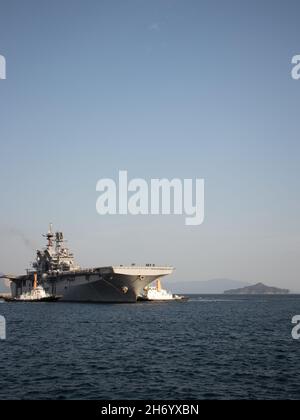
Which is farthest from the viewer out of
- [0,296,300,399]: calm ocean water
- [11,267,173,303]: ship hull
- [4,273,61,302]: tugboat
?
[4,273,61,302]: tugboat

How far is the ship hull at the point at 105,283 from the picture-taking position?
280ft

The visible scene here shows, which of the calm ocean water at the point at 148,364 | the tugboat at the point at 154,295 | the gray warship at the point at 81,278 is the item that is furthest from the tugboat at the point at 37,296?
the calm ocean water at the point at 148,364

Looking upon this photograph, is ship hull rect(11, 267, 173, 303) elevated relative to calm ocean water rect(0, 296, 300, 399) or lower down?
elevated

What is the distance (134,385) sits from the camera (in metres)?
23.7

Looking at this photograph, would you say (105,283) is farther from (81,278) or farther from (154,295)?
(154,295)

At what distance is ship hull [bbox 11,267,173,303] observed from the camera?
8544 centimetres

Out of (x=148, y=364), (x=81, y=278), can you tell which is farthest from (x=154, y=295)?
(x=148, y=364)

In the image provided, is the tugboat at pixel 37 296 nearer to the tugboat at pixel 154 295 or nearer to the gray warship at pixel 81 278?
the gray warship at pixel 81 278

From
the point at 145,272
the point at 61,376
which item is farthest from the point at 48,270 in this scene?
the point at 61,376

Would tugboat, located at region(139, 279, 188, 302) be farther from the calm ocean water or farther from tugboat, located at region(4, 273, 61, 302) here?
the calm ocean water

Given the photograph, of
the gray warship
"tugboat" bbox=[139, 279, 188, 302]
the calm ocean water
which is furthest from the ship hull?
the calm ocean water

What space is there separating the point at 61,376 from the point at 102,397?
4.90 meters

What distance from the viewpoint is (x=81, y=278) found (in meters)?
94.1
